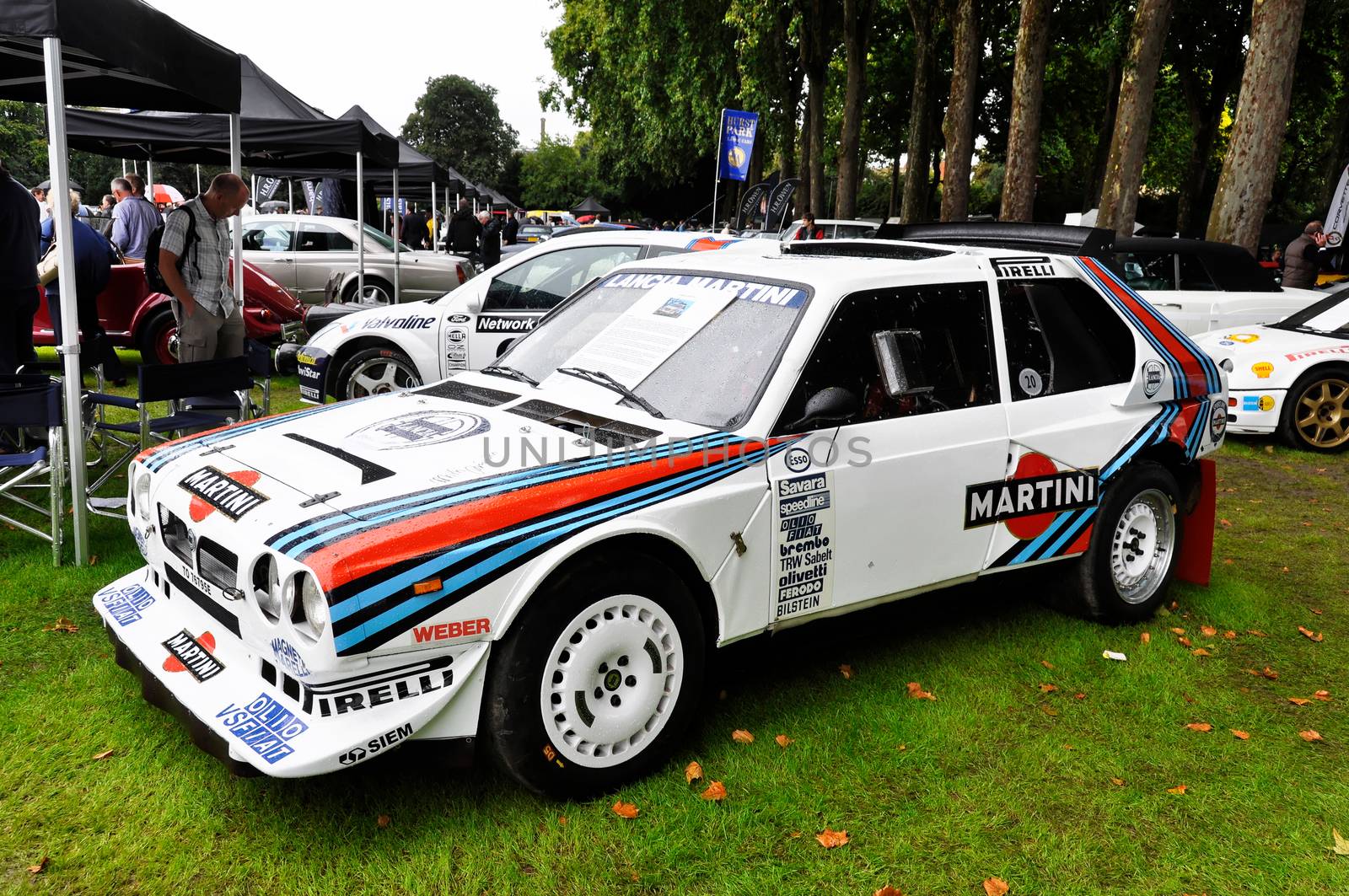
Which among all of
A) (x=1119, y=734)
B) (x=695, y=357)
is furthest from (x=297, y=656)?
(x=1119, y=734)

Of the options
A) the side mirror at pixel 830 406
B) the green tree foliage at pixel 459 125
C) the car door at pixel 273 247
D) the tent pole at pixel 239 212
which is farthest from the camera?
the green tree foliage at pixel 459 125

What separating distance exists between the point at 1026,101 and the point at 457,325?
9.42 m

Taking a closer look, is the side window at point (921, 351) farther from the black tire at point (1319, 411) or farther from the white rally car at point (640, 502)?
the black tire at point (1319, 411)

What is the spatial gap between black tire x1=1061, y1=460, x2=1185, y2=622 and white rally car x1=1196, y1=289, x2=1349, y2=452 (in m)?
4.64

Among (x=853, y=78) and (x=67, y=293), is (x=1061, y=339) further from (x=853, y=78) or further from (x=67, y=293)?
(x=853, y=78)

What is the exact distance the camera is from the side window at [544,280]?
8.05 m

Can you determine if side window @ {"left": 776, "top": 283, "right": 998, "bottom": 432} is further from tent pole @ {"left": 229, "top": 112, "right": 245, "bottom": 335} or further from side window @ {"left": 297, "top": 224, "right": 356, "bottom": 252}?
side window @ {"left": 297, "top": 224, "right": 356, "bottom": 252}

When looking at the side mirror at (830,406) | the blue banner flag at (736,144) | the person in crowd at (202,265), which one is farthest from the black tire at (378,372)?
the blue banner flag at (736,144)

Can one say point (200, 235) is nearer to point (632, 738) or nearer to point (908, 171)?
point (632, 738)

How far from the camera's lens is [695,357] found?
3.93 meters

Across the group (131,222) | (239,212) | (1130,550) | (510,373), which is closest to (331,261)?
(131,222)

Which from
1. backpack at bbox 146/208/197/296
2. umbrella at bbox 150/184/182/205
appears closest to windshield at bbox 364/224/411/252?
umbrella at bbox 150/184/182/205

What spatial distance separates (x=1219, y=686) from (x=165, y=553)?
13.9 feet

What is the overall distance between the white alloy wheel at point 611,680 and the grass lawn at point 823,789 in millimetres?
211
